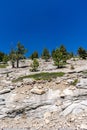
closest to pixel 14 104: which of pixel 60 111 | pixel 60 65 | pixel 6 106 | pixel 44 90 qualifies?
pixel 6 106

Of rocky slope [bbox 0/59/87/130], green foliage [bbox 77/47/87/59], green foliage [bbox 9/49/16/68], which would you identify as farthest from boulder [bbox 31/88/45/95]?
green foliage [bbox 77/47/87/59]

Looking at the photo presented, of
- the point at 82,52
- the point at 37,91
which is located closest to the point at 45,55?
the point at 82,52

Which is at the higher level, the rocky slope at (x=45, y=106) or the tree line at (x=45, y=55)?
the tree line at (x=45, y=55)

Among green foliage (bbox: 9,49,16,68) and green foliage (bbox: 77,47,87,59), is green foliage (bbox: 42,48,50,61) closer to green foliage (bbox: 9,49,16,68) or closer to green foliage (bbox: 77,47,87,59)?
green foliage (bbox: 77,47,87,59)

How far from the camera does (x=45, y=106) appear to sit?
18.2m

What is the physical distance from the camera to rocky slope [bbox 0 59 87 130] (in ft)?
51.4

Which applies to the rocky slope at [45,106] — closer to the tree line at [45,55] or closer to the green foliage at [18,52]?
the tree line at [45,55]

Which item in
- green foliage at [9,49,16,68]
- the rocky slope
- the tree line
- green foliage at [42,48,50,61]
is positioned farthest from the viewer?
green foliage at [42,48,50,61]

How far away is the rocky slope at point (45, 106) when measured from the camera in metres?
15.7

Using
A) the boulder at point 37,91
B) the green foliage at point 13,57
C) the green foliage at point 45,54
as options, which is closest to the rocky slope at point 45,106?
the boulder at point 37,91

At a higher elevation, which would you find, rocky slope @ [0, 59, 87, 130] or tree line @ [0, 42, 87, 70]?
tree line @ [0, 42, 87, 70]

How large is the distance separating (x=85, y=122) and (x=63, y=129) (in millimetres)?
1937

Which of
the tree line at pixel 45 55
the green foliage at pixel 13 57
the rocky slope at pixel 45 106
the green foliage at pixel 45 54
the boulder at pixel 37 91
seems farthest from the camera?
the green foliage at pixel 45 54

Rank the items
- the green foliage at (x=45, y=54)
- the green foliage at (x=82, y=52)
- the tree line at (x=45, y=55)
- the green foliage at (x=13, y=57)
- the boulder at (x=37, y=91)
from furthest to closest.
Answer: the green foliage at (x=82, y=52) < the green foliage at (x=45, y=54) < the green foliage at (x=13, y=57) < the tree line at (x=45, y=55) < the boulder at (x=37, y=91)
